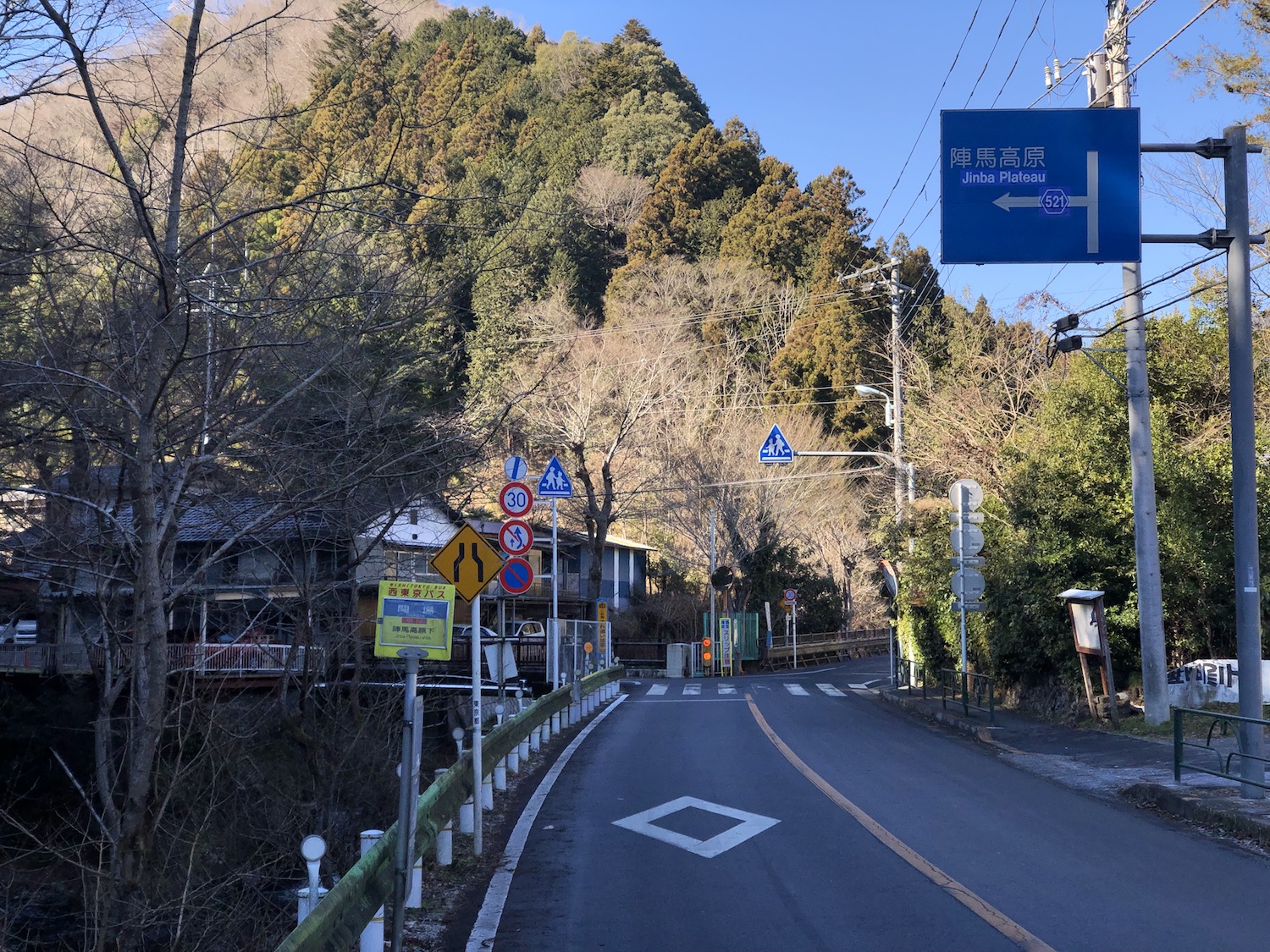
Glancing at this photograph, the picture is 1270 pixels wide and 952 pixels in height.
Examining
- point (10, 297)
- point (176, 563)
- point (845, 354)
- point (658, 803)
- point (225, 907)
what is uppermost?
point (845, 354)

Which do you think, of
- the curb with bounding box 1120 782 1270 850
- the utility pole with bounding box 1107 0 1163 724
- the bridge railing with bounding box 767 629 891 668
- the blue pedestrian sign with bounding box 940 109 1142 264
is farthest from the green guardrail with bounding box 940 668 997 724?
the bridge railing with bounding box 767 629 891 668

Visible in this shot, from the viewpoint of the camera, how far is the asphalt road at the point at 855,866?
6484 millimetres

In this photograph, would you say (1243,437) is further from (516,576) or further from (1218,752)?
(516,576)

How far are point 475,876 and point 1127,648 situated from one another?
43.6 feet

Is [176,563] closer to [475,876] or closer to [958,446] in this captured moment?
[475,876]

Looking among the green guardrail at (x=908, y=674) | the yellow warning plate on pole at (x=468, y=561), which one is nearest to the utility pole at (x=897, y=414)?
the green guardrail at (x=908, y=674)

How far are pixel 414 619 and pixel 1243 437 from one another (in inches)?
339

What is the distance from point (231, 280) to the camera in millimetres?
9297

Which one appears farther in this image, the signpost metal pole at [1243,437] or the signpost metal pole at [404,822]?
the signpost metal pole at [1243,437]

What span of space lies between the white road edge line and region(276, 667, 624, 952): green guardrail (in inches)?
22.8

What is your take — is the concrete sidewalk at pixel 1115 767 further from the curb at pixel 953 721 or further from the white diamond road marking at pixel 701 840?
the white diamond road marking at pixel 701 840

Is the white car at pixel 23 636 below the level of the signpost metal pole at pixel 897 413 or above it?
below

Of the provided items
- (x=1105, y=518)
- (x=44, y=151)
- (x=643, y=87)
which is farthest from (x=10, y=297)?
(x=643, y=87)

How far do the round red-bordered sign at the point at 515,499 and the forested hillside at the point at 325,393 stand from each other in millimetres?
1129
